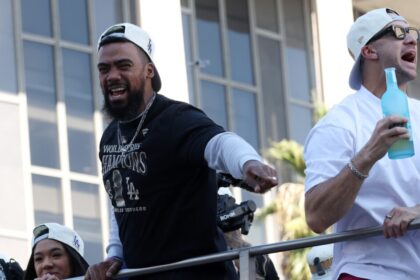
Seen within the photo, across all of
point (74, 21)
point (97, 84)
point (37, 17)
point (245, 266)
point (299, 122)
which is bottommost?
point (245, 266)

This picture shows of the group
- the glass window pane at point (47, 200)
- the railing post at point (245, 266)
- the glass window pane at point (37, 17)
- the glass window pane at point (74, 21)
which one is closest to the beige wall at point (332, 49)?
the glass window pane at point (74, 21)

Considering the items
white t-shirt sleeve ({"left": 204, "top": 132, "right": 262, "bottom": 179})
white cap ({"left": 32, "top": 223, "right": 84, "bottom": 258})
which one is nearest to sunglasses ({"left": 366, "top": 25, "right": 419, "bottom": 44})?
white t-shirt sleeve ({"left": 204, "top": 132, "right": 262, "bottom": 179})

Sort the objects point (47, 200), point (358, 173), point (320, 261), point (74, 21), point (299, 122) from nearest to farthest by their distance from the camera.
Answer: point (358, 173) → point (320, 261) → point (47, 200) → point (74, 21) → point (299, 122)

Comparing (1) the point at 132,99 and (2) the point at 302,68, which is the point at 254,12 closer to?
(2) the point at 302,68

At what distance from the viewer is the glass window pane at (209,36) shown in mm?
27781

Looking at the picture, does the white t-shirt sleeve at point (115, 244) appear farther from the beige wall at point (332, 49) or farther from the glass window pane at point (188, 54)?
the beige wall at point (332, 49)

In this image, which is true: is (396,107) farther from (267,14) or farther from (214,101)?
(267,14)

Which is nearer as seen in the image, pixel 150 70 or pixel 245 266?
pixel 245 266

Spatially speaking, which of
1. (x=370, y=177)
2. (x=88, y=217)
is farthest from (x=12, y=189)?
(x=370, y=177)

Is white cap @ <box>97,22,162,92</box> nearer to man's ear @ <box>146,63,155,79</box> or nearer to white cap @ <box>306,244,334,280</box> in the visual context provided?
man's ear @ <box>146,63,155,79</box>

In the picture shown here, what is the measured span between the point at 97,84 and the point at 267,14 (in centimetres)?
644

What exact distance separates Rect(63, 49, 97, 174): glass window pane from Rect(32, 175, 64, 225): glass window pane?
586 mm

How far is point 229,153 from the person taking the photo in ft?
21.8

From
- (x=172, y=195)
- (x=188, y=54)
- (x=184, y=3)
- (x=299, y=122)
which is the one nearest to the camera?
(x=172, y=195)
